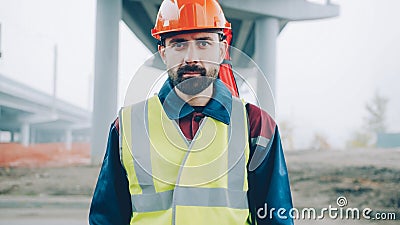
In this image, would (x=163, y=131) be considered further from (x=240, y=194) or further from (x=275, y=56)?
(x=275, y=56)

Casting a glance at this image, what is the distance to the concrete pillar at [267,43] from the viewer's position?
2732 millimetres

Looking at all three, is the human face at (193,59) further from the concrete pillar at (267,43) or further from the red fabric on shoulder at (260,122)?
the concrete pillar at (267,43)

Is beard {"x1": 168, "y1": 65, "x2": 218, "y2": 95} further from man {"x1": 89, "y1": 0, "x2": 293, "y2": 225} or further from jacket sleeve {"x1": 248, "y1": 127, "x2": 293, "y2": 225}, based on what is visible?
jacket sleeve {"x1": 248, "y1": 127, "x2": 293, "y2": 225}

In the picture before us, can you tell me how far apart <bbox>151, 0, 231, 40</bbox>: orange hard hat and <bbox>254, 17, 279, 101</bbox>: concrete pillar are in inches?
71.4

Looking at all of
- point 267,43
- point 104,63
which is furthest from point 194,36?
point 267,43

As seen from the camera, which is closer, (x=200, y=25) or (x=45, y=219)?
(x=200, y=25)

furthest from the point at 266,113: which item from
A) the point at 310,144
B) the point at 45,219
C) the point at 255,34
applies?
the point at 45,219

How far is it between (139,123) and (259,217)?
1.03 ft

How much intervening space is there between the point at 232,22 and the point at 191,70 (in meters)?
1.57

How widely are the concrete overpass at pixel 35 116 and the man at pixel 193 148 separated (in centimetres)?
214

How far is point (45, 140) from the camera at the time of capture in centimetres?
336

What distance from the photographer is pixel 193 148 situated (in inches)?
34.2

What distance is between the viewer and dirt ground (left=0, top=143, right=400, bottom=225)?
3125mm

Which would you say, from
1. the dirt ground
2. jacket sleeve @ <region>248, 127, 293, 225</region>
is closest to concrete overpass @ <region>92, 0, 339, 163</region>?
the dirt ground
